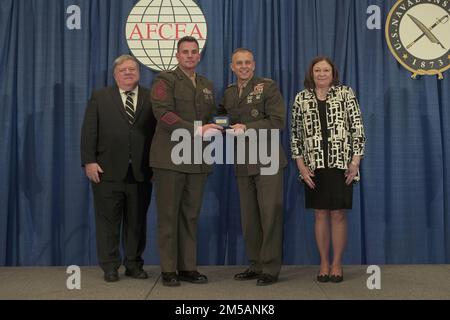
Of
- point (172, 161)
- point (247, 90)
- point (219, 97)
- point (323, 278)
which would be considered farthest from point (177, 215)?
point (219, 97)

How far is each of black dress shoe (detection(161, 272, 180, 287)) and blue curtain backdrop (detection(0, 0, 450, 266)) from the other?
2.44 ft

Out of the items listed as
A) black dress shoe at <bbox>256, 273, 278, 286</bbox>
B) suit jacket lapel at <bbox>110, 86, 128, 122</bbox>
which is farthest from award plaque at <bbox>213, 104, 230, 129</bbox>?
black dress shoe at <bbox>256, 273, 278, 286</bbox>

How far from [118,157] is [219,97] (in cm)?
100

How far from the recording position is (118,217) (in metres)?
3.04

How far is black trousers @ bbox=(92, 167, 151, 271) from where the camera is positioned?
2988 mm

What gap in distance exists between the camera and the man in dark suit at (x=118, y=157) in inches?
117

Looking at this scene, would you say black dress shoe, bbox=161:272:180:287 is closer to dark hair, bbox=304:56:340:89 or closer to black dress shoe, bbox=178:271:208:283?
black dress shoe, bbox=178:271:208:283

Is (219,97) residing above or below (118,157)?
above

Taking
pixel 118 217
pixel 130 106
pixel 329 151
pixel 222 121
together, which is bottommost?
pixel 118 217

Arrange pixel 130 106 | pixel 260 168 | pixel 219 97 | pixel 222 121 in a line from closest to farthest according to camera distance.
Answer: pixel 222 121, pixel 260 168, pixel 130 106, pixel 219 97

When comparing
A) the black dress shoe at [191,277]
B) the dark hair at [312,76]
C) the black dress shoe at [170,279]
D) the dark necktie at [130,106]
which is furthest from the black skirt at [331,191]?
the dark necktie at [130,106]

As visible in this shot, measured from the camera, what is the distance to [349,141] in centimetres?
303

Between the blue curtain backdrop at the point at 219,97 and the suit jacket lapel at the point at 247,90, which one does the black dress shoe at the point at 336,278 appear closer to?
the blue curtain backdrop at the point at 219,97

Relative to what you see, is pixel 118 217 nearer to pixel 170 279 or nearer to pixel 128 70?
pixel 170 279
